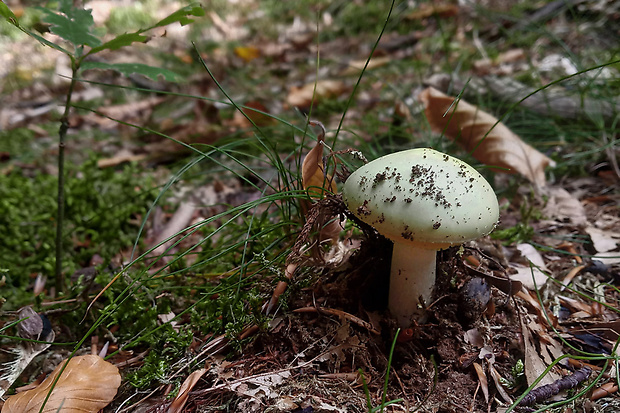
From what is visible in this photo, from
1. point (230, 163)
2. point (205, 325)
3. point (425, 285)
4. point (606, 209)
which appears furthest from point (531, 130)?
point (205, 325)

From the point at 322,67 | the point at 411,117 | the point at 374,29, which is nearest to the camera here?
the point at 411,117

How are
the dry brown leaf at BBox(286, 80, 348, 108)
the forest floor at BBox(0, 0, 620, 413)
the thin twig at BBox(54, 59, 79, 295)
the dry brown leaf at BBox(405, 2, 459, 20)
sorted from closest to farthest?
the forest floor at BBox(0, 0, 620, 413), the thin twig at BBox(54, 59, 79, 295), the dry brown leaf at BBox(286, 80, 348, 108), the dry brown leaf at BBox(405, 2, 459, 20)

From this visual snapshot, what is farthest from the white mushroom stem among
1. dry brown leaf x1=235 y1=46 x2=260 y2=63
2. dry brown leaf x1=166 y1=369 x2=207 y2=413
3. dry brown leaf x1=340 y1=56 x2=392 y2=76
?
dry brown leaf x1=235 y1=46 x2=260 y2=63

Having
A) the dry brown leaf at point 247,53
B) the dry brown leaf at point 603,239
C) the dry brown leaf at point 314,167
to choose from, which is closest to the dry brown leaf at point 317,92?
the dry brown leaf at point 247,53

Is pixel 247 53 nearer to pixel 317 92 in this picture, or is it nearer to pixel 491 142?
pixel 317 92

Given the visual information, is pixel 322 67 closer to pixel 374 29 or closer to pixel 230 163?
pixel 374 29

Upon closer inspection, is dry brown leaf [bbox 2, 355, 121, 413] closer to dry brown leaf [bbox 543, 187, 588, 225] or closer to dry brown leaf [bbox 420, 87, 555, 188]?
dry brown leaf [bbox 420, 87, 555, 188]
